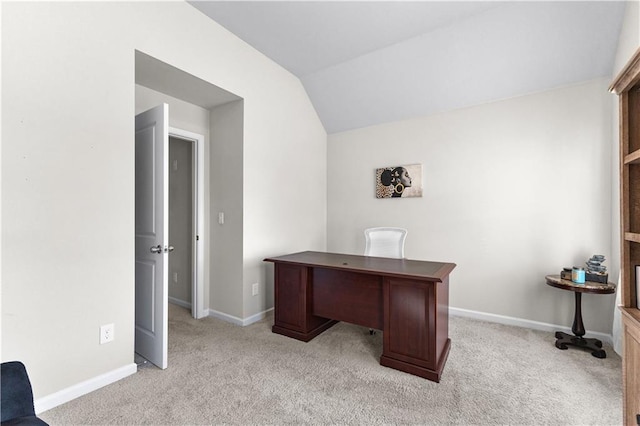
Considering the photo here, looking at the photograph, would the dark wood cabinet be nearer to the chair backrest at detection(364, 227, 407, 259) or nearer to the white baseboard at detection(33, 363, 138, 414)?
the chair backrest at detection(364, 227, 407, 259)

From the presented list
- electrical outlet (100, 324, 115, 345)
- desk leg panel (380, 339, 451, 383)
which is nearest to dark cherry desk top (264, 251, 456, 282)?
desk leg panel (380, 339, 451, 383)

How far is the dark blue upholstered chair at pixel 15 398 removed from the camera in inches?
42.6

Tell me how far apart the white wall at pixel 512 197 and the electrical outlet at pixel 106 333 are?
291 centimetres

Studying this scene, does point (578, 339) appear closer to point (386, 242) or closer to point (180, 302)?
point (386, 242)

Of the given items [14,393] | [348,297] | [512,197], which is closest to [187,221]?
[348,297]

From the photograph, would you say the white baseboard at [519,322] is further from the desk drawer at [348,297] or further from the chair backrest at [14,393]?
the chair backrest at [14,393]

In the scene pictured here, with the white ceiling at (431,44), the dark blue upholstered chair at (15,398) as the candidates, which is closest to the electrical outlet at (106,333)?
the dark blue upholstered chair at (15,398)

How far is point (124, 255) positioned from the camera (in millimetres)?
2078

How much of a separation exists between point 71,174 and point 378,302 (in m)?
2.25

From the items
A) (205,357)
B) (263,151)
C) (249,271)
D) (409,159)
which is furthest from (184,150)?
(409,159)

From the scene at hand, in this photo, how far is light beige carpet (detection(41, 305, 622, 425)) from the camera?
5.46 feet

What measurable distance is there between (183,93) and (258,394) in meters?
2.73

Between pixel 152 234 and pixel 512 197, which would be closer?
pixel 152 234

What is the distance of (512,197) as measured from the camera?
306 centimetres
